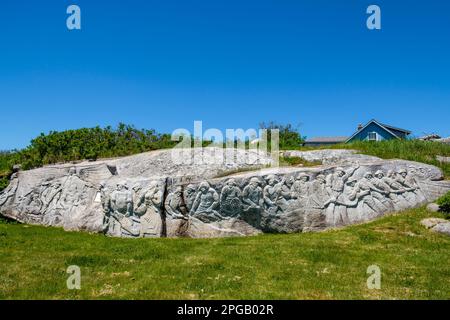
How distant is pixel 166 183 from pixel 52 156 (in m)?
10.5

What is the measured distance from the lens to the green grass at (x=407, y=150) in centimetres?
1898

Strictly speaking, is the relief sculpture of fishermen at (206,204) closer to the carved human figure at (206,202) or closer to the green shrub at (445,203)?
the carved human figure at (206,202)

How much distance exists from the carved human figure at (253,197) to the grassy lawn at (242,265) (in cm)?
134

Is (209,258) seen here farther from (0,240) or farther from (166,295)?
(0,240)

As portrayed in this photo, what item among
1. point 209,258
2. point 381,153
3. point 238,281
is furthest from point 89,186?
point 381,153

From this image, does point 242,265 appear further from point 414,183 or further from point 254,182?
point 414,183

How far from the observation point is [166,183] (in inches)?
675

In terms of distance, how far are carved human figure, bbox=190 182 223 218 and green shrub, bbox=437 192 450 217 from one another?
27.6 ft

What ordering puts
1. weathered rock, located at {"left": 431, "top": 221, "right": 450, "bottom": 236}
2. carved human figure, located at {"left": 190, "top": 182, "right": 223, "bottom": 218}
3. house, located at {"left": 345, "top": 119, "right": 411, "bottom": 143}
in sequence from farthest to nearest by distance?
house, located at {"left": 345, "top": 119, "right": 411, "bottom": 143}, carved human figure, located at {"left": 190, "top": 182, "right": 223, "bottom": 218}, weathered rock, located at {"left": 431, "top": 221, "right": 450, "bottom": 236}

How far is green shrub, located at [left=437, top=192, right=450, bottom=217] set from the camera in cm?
1539

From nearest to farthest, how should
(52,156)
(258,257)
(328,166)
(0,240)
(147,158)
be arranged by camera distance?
(258,257) < (0,240) < (328,166) < (147,158) < (52,156)

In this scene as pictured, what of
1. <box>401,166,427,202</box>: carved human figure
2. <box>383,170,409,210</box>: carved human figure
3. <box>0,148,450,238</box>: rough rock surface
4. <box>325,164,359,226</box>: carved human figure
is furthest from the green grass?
<box>325,164,359,226</box>: carved human figure

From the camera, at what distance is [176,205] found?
16828 millimetres

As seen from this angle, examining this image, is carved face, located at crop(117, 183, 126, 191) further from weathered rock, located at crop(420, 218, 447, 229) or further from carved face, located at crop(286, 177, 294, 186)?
weathered rock, located at crop(420, 218, 447, 229)
